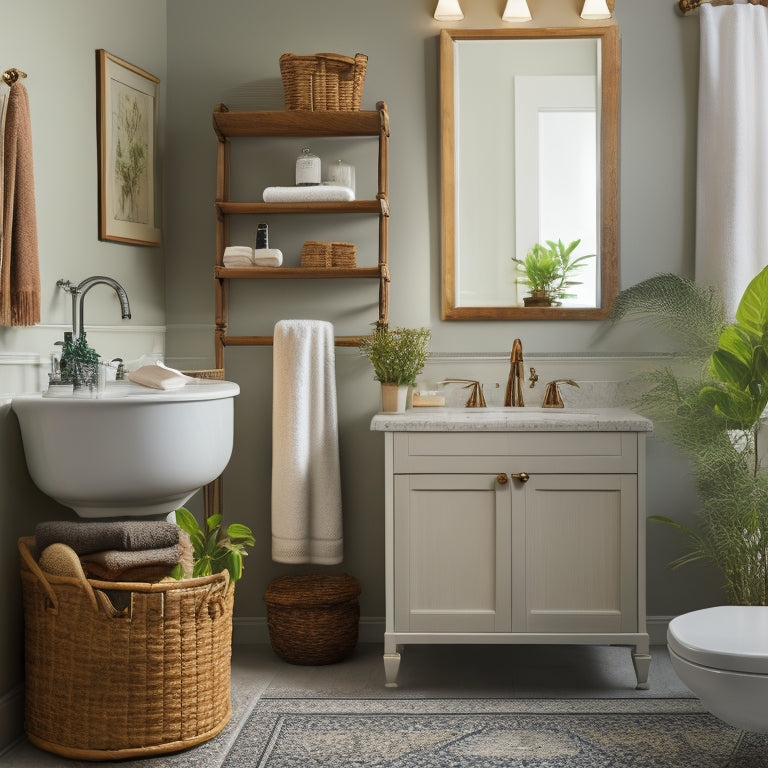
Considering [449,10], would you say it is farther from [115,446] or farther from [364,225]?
[115,446]

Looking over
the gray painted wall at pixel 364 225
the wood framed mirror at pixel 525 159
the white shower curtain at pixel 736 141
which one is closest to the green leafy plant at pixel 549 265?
the wood framed mirror at pixel 525 159

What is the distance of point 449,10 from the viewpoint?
2959 mm

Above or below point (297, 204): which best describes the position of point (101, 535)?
below

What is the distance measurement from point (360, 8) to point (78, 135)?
1.06 m

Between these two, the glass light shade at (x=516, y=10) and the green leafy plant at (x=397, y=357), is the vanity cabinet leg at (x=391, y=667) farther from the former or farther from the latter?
the glass light shade at (x=516, y=10)

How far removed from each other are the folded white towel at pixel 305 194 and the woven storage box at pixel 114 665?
125 centimetres

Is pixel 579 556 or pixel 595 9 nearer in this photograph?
pixel 579 556

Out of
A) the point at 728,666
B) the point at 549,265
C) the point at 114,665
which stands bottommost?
the point at 114,665

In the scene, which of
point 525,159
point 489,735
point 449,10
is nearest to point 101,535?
point 489,735

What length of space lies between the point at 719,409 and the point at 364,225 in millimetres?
1278

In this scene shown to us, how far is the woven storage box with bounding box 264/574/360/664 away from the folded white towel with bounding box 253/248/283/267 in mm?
1028

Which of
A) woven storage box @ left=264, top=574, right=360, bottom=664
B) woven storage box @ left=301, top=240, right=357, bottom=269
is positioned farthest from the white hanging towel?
woven storage box @ left=301, top=240, right=357, bottom=269

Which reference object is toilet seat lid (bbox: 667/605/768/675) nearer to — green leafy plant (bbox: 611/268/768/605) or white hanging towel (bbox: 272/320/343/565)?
green leafy plant (bbox: 611/268/768/605)

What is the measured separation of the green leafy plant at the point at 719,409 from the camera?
249cm
